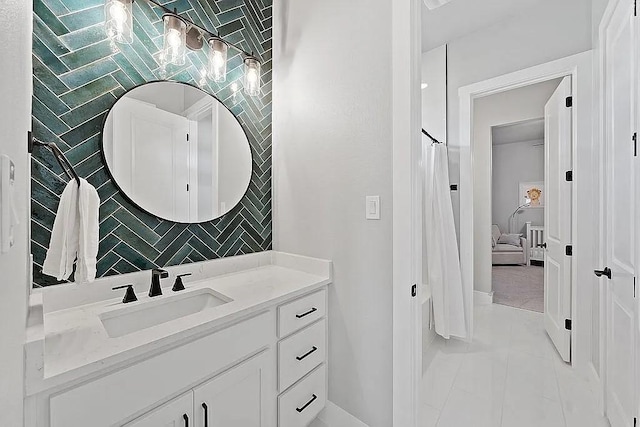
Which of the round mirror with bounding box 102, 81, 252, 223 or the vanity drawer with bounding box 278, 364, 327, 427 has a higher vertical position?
the round mirror with bounding box 102, 81, 252, 223

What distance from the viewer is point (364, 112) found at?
156cm

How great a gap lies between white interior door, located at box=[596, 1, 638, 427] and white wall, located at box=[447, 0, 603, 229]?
897 mm

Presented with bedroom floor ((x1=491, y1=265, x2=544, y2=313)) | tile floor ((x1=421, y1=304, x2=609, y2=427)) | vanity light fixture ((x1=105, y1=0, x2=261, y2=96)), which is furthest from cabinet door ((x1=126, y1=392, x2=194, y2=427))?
bedroom floor ((x1=491, y1=265, x2=544, y2=313))

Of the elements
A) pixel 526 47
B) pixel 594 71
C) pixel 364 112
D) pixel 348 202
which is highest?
pixel 526 47

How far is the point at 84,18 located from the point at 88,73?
226 millimetres

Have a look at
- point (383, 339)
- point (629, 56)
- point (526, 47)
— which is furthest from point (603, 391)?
point (526, 47)

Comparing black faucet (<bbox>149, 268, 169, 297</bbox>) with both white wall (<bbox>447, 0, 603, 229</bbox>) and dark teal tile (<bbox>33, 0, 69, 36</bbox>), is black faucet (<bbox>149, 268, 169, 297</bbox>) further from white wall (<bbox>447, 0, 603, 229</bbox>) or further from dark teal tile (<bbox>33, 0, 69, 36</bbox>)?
white wall (<bbox>447, 0, 603, 229</bbox>)

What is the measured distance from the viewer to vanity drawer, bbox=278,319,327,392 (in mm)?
1403

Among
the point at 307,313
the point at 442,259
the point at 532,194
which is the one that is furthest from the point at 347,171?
the point at 532,194

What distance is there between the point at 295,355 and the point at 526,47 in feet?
10.4

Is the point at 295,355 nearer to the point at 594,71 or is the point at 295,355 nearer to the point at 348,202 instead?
the point at 348,202

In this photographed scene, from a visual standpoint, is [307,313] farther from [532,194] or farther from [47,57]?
[532,194]

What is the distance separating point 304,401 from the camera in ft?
5.02

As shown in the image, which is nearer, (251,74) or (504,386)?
(251,74)
